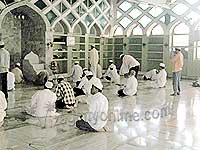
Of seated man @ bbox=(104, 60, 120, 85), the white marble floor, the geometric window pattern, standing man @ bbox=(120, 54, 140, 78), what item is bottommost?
the white marble floor

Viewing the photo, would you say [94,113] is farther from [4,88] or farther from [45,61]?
[45,61]

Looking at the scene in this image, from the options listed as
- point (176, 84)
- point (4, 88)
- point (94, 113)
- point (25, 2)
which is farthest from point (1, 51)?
point (176, 84)

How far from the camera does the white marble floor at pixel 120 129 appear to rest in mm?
4203

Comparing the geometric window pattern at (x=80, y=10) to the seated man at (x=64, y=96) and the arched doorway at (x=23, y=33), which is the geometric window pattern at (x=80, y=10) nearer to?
the arched doorway at (x=23, y=33)

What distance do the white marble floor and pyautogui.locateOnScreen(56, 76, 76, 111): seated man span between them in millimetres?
211

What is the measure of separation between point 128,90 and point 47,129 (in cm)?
397

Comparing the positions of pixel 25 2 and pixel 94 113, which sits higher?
pixel 25 2

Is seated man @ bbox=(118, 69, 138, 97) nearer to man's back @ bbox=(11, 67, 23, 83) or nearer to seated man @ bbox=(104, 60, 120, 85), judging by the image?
seated man @ bbox=(104, 60, 120, 85)

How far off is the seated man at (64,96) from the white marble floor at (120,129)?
0.21 m

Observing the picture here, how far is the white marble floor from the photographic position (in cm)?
420

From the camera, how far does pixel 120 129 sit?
504cm

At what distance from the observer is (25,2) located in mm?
10695

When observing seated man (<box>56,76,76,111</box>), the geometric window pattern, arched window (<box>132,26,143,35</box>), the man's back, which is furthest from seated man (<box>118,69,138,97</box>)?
arched window (<box>132,26,143,35</box>)

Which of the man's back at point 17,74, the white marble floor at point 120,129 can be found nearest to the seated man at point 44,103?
the white marble floor at point 120,129
